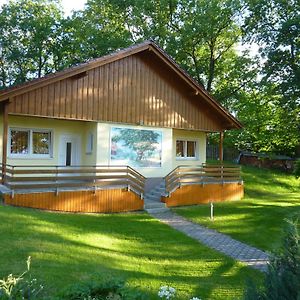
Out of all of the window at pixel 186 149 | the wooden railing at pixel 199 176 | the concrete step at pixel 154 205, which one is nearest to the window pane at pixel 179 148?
the window at pixel 186 149

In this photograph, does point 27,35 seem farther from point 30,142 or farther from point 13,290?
point 13,290

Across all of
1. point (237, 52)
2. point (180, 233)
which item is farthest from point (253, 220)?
point (237, 52)

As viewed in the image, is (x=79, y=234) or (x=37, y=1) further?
(x=37, y=1)

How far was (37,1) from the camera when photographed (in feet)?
107

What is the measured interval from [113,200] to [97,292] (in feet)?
32.3

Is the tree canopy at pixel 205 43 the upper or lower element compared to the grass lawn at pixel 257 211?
upper

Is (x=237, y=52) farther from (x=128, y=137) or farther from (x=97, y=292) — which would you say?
(x=97, y=292)

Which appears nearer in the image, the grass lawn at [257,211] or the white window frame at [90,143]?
the grass lawn at [257,211]

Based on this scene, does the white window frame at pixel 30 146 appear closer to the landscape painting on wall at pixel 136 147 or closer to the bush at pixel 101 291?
the landscape painting on wall at pixel 136 147

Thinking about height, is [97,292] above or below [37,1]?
below

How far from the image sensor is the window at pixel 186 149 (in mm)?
20062

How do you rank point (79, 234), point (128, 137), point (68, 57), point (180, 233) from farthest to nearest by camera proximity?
point (68, 57) < point (128, 137) < point (180, 233) < point (79, 234)

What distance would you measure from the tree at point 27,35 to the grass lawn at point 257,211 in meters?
20.9

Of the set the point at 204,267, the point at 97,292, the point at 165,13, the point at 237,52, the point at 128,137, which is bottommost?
the point at 204,267
